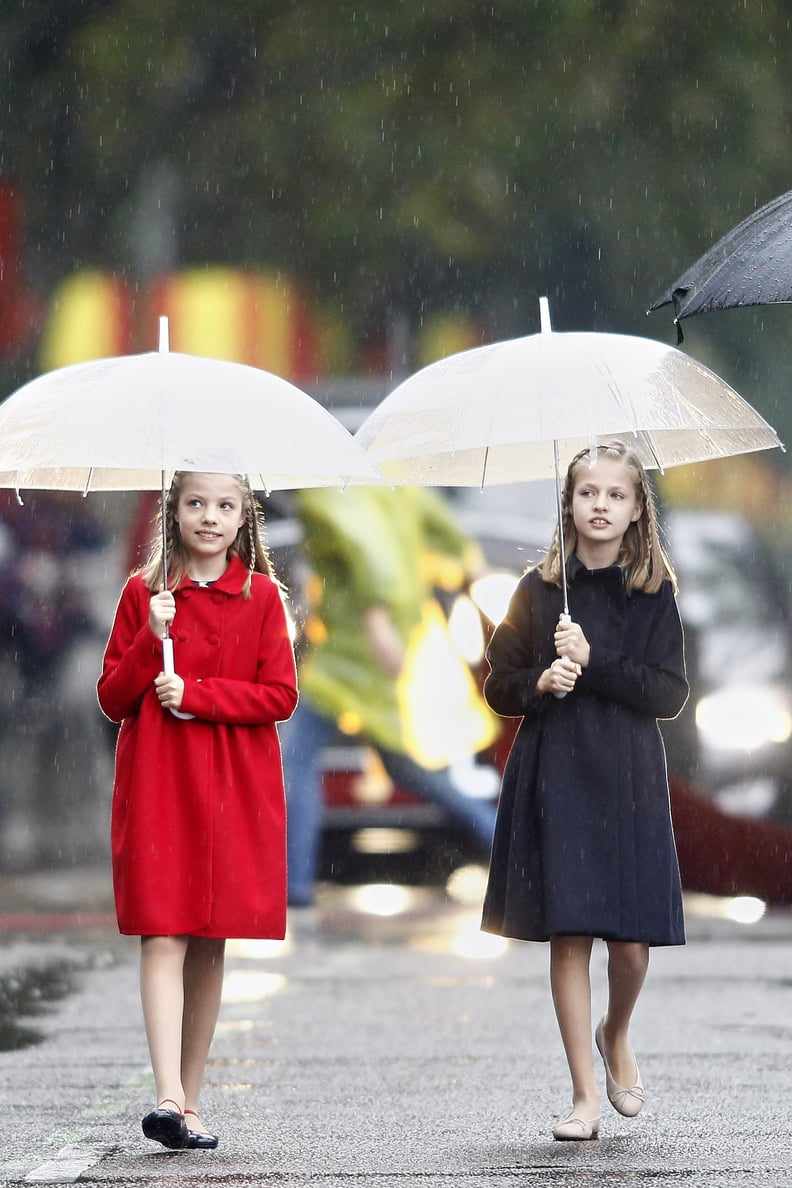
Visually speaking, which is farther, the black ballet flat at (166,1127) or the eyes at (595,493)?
the eyes at (595,493)

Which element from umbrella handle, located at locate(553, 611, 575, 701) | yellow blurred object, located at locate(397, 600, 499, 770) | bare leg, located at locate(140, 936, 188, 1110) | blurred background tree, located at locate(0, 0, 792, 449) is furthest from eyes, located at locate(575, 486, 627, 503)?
blurred background tree, located at locate(0, 0, 792, 449)

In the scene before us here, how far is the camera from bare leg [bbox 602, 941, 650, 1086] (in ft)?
19.3

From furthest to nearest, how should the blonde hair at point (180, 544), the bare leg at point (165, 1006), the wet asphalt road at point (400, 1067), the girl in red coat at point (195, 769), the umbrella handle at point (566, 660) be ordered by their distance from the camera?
the blonde hair at point (180, 544) → the umbrella handle at point (566, 660) → the girl in red coat at point (195, 769) → the bare leg at point (165, 1006) → the wet asphalt road at point (400, 1067)

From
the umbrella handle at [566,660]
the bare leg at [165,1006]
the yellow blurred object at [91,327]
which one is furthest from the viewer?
the yellow blurred object at [91,327]

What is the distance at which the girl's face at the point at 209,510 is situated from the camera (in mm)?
5824

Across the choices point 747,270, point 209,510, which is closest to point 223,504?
point 209,510

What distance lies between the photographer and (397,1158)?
5.51 meters

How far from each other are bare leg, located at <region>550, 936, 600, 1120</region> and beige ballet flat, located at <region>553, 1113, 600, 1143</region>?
0.04ft

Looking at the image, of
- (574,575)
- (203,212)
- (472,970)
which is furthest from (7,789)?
(574,575)

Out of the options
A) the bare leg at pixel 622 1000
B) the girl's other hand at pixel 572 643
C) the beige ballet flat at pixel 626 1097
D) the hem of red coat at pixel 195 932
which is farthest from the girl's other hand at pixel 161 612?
the beige ballet flat at pixel 626 1097

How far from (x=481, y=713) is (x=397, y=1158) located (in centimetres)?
635

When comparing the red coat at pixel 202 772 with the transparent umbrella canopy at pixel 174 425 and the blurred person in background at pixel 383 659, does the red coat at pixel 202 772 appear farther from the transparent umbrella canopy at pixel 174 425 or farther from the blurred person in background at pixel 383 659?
the blurred person in background at pixel 383 659

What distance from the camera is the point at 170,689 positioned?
5652mm

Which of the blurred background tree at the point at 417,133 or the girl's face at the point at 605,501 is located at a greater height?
the blurred background tree at the point at 417,133
